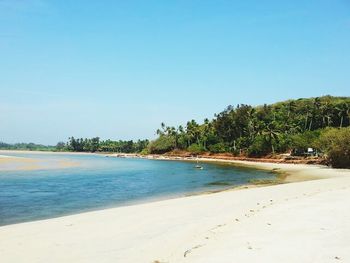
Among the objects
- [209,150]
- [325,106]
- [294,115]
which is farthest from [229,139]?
[325,106]

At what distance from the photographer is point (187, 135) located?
16300cm

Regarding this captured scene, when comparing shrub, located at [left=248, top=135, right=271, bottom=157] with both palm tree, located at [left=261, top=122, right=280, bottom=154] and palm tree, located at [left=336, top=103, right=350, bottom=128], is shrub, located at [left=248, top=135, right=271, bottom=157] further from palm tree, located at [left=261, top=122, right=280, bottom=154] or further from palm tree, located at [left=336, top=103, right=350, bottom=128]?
palm tree, located at [left=336, top=103, right=350, bottom=128]

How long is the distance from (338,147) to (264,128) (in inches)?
2297

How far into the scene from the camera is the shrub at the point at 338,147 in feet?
194

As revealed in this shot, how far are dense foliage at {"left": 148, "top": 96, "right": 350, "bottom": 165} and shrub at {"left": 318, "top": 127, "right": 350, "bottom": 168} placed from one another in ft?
101

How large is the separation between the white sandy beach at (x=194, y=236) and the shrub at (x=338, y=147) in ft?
135

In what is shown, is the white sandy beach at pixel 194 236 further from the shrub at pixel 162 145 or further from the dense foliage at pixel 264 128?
the shrub at pixel 162 145

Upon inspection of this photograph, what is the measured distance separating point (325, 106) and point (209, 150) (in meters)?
44.5

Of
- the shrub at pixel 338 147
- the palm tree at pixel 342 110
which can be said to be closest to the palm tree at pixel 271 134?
the palm tree at pixel 342 110

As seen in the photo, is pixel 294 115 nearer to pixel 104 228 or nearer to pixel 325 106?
pixel 325 106

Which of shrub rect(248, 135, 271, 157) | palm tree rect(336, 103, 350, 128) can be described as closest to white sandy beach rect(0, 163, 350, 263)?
shrub rect(248, 135, 271, 157)

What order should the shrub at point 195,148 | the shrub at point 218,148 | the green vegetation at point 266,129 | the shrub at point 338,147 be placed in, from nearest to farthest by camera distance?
the shrub at point 338,147 < the green vegetation at point 266,129 < the shrub at point 218,148 < the shrub at point 195,148

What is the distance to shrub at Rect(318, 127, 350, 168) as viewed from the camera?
59.1 m

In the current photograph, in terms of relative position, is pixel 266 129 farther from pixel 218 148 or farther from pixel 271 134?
pixel 218 148
